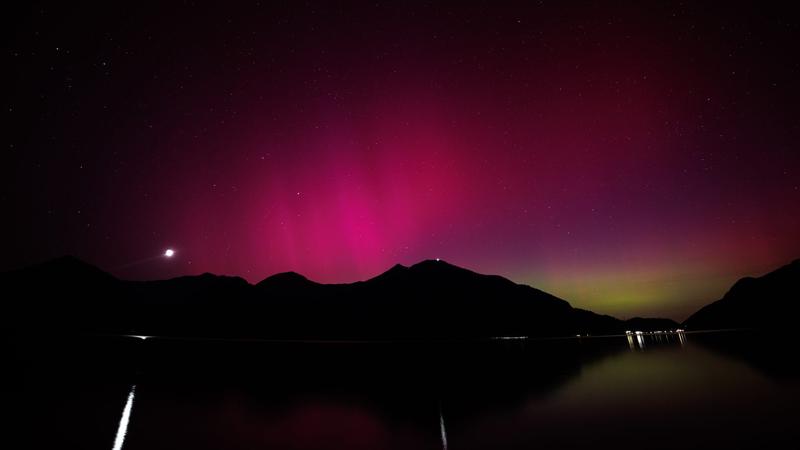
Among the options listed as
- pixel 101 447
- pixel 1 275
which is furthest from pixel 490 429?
pixel 1 275

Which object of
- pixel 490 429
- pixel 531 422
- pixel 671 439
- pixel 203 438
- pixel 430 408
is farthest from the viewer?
pixel 430 408

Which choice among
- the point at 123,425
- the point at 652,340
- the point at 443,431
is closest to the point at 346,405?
the point at 443,431

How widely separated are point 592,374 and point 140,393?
21.2 m

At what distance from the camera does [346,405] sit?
11.8 m

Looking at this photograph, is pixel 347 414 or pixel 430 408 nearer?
pixel 347 414

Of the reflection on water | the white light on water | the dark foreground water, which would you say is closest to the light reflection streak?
the dark foreground water

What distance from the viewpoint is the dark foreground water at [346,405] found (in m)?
8.02

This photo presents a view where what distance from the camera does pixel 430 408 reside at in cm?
1133

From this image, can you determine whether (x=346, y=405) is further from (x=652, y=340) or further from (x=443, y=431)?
(x=652, y=340)

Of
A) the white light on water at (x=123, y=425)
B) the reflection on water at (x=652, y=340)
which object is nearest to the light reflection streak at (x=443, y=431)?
the white light on water at (x=123, y=425)

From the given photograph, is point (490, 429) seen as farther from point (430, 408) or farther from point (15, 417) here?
point (15, 417)

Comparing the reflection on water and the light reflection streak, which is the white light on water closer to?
the light reflection streak

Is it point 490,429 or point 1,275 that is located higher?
point 1,275

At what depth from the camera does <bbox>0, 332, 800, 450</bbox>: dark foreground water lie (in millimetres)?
8023
